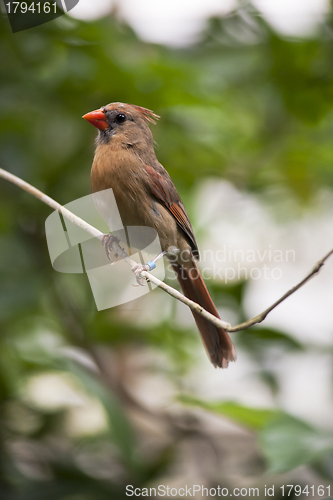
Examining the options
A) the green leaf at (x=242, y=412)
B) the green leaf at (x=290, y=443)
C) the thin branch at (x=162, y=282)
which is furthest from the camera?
the green leaf at (x=242, y=412)

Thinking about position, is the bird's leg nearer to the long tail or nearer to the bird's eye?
the long tail

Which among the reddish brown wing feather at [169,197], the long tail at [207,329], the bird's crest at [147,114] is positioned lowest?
the long tail at [207,329]

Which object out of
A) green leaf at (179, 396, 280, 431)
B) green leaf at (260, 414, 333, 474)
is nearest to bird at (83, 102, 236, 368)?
green leaf at (260, 414, 333, 474)

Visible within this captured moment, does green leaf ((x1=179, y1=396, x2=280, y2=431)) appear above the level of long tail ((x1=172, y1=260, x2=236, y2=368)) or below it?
below

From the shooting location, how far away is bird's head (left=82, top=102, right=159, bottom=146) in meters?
1.57

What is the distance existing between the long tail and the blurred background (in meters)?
0.11

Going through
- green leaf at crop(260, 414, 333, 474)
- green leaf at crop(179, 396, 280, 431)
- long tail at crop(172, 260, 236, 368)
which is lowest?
green leaf at crop(179, 396, 280, 431)

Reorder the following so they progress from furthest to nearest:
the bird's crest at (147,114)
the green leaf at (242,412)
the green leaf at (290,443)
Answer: the green leaf at (242,412) → the green leaf at (290,443) → the bird's crest at (147,114)

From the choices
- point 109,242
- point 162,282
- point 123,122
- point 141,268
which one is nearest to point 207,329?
point 141,268

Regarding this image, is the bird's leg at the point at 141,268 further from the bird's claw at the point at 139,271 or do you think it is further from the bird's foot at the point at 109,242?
the bird's foot at the point at 109,242

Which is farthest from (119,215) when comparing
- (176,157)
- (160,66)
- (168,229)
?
(160,66)

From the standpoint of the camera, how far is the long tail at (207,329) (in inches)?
67.6

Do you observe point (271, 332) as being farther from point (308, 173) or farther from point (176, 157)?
point (176, 157)

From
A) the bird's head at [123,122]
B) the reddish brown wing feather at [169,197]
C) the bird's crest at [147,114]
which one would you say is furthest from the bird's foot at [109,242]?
the bird's crest at [147,114]
